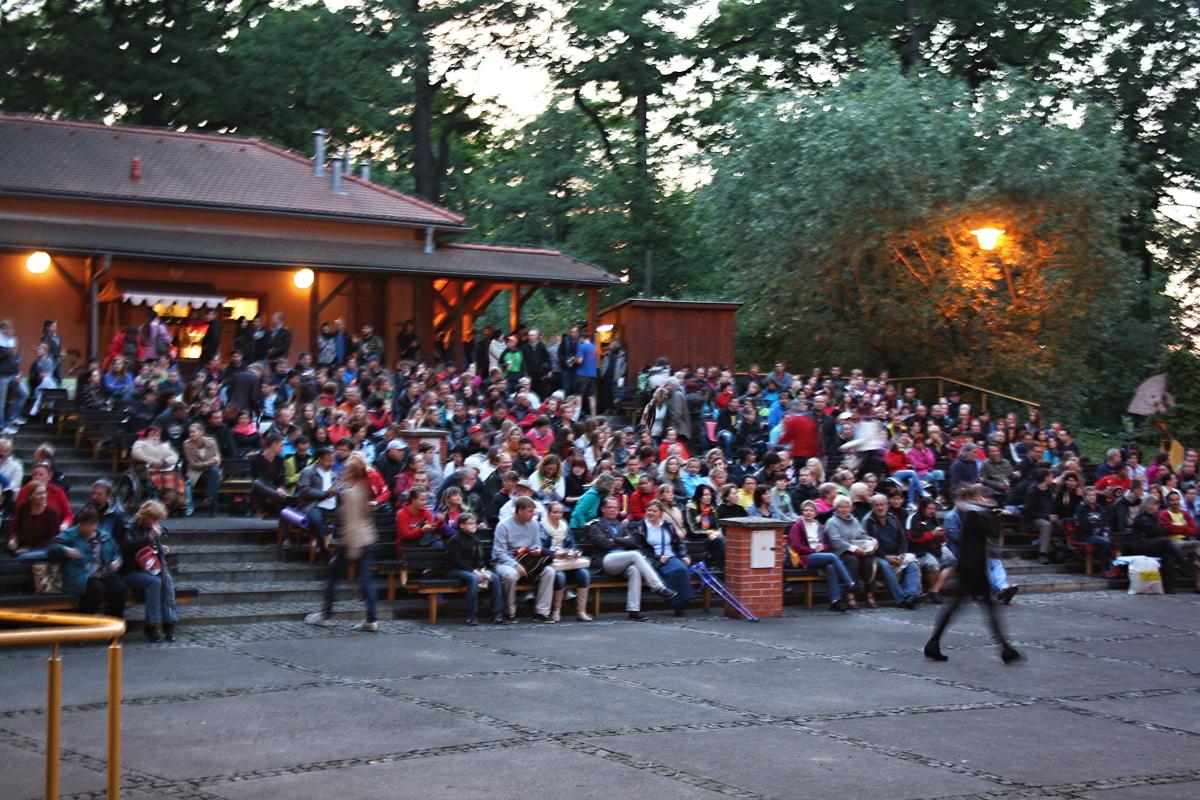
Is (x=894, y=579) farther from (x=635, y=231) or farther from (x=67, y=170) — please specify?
(x=635, y=231)

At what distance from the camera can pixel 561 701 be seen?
1138 centimetres

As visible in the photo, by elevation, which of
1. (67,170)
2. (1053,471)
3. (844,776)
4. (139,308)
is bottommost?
(844,776)

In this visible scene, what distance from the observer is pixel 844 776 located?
30.1 feet

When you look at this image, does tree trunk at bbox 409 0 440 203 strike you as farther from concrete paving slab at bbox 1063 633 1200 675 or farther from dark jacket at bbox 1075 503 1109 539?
concrete paving slab at bbox 1063 633 1200 675

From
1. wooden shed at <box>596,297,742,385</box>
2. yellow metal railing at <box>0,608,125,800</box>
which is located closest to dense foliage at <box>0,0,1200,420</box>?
wooden shed at <box>596,297,742,385</box>

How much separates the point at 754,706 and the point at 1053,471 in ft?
46.3

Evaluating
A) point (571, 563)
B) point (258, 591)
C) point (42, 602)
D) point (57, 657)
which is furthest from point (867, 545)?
point (57, 657)

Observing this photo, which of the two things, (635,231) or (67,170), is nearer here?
(67,170)

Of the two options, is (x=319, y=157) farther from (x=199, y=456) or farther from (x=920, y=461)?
(x=920, y=461)

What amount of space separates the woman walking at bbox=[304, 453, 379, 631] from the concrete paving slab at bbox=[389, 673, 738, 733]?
2780mm

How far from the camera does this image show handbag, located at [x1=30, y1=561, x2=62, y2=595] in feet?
46.1

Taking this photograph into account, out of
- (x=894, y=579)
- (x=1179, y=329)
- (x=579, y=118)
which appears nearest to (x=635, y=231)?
(x=579, y=118)

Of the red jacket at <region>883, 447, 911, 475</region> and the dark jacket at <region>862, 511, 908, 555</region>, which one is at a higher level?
the red jacket at <region>883, 447, 911, 475</region>

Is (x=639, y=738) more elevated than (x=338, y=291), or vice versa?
(x=338, y=291)
